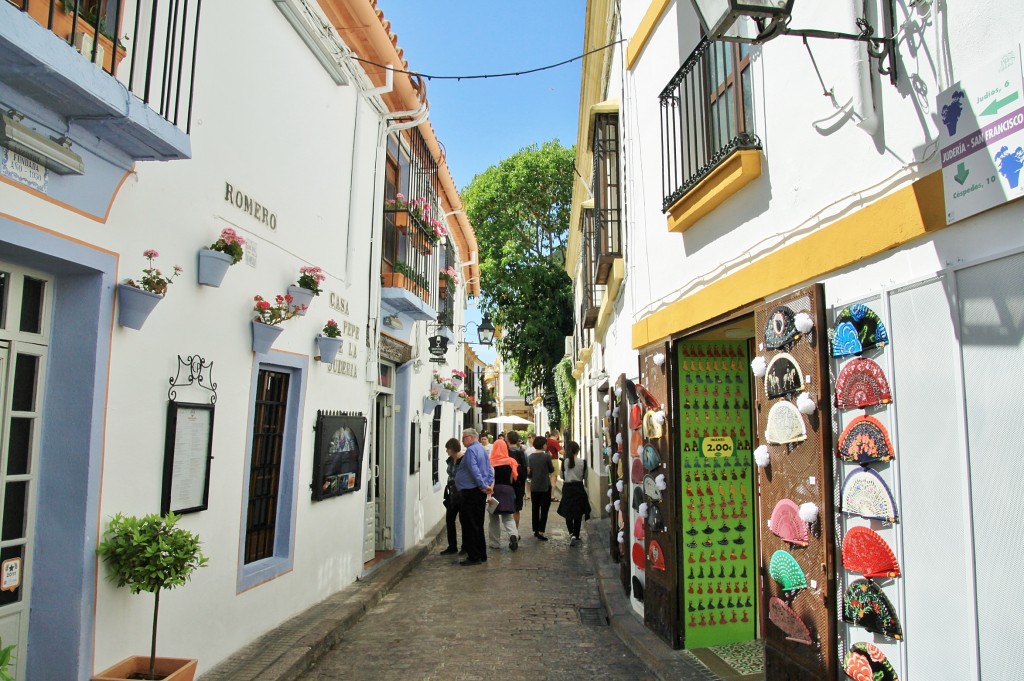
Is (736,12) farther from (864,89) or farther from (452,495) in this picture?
(452,495)

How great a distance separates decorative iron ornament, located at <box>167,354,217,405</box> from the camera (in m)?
4.78

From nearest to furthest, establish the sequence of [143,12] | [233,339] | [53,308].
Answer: [53,308]
[143,12]
[233,339]

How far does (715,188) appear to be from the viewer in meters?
4.80

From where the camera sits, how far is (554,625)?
22.9 feet

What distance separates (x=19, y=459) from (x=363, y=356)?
16.3ft

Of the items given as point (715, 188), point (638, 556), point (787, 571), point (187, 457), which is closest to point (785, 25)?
point (715, 188)

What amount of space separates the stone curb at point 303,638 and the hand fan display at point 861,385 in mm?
4025

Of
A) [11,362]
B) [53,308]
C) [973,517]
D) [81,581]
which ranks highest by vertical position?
[53,308]

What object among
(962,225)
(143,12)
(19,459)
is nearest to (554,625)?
(19,459)

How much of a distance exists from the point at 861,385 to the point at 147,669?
403 cm

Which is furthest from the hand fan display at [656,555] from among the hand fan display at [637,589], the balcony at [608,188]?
the balcony at [608,188]

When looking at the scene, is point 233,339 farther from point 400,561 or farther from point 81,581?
point 400,561

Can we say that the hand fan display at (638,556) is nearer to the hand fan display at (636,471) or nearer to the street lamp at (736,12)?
the hand fan display at (636,471)

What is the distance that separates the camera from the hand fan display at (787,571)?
12.5ft
